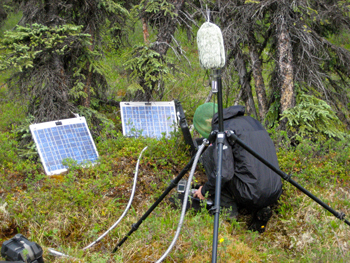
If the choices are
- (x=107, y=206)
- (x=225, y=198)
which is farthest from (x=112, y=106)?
(x=225, y=198)

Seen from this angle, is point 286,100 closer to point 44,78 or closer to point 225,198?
point 225,198

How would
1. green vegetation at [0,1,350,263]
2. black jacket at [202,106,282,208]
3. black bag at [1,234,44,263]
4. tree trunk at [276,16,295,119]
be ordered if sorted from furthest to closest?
1. tree trunk at [276,16,295,119]
2. black jacket at [202,106,282,208]
3. green vegetation at [0,1,350,263]
4. black bag at [1,234,44,263]

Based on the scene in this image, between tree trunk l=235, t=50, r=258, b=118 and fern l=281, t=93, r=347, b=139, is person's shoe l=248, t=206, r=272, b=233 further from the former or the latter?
tree trunk l=235, t=50, r=258, b=118

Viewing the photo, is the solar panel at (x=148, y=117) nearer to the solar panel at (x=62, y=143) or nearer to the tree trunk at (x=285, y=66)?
the solar panel at (x=62, y=143)

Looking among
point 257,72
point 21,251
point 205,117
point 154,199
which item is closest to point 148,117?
point 154,199

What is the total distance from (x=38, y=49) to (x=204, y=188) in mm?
3498

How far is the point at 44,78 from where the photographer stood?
508 centimetres

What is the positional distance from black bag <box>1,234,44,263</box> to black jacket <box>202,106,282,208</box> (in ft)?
6.58

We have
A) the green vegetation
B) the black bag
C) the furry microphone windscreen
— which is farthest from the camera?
the green vegetation

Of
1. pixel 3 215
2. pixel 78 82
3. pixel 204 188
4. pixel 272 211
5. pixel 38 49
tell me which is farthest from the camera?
pixel 78 82

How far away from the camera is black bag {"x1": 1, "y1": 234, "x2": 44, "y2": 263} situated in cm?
227

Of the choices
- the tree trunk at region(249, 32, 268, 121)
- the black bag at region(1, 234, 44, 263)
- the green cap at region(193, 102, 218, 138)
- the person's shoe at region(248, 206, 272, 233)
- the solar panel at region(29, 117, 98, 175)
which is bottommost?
the person's shoe at region(248, 206, 272, 233)

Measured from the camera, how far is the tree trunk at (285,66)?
508 cm

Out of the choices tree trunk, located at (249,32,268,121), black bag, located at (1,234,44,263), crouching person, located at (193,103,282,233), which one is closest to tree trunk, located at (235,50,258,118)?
tree trunk, located at (249,32,268,121)
